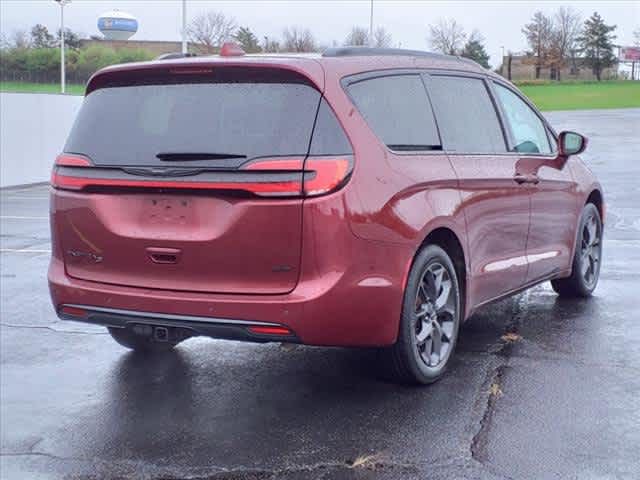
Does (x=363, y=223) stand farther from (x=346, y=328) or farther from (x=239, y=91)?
(x=239, y=91)

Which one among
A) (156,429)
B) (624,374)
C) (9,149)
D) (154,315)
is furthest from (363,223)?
(9,149)

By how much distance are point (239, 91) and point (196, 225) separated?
0.70m

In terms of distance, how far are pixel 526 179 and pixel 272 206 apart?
243 cm

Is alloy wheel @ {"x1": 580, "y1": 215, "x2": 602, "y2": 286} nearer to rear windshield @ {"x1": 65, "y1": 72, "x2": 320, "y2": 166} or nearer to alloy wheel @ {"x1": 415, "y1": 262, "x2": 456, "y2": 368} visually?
alloy wheel @ {"x1": 415, "y1": 262, "x2": 456, "y2": 368}

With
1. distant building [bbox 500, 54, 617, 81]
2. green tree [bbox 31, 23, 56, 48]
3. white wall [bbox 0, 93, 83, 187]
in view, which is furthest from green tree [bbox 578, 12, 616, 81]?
white wall [bbox 0, 93, 83, 187]

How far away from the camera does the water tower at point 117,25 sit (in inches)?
2594

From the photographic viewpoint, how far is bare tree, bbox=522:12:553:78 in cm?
9531

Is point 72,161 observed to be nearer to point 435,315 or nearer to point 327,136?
point 327,136

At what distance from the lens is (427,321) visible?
5230 millimetres

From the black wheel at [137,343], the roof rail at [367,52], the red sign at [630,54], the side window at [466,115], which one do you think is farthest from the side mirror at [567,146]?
the red sign at [630,54]

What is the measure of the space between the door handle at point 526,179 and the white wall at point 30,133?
1743 cm

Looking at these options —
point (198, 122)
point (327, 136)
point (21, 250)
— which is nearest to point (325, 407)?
point (327, 136)

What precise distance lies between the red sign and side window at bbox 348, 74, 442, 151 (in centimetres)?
10302

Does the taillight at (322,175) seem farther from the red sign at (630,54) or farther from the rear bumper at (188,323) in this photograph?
the red sign at (630,54)
